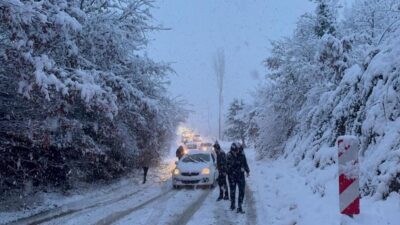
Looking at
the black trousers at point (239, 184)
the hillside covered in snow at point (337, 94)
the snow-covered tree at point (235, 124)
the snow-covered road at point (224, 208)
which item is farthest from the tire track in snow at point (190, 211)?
the snow-covered tree at point (235, 124)

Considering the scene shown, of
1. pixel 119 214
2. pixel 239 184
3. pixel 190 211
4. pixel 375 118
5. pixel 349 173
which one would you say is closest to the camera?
pixel 349 173

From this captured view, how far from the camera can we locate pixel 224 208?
43.1 ft

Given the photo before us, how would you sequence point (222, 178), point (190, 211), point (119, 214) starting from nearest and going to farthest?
1. point (119, 214)
2. point (190, 211)
3. point (222, 178)

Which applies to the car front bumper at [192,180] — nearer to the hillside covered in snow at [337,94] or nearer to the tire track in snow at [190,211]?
the tire track in snow at [190,211]

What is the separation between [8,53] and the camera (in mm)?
10773

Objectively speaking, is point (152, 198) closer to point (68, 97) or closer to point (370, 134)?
point (68, 97)

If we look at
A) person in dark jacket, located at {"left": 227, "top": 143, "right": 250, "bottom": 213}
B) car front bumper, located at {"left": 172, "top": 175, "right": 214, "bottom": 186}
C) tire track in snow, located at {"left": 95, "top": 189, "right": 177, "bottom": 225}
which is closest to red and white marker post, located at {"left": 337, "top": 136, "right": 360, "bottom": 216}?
person in dark jacket, located at {"left": 227, "top": 143, "right": 250, "bottom": 213}

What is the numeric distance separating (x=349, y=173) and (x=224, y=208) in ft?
19.4

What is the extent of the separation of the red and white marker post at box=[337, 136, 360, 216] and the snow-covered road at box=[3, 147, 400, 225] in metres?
0.24

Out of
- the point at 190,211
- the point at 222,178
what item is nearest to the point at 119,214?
the point at 190,211

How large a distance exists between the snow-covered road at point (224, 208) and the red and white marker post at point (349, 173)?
0.24m

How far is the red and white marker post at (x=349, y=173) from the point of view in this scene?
7.65 metres

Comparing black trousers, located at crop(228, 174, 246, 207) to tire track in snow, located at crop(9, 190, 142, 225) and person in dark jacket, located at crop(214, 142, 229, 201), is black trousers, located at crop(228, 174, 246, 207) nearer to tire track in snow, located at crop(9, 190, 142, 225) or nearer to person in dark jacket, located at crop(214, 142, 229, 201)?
person in dark jacket, located at crop(214, 142, 229, 201)

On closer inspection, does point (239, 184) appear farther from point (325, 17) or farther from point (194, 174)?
point (325, 17)
